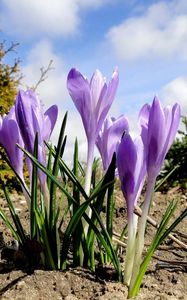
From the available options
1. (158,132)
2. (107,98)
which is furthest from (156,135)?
(107,98)

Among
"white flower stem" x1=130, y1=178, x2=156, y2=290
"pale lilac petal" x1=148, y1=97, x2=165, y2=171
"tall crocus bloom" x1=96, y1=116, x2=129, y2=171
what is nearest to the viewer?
"pale lilac petal" x1=148, y1=97, x2=165, y2=171

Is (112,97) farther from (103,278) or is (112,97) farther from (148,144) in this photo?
(103,278)

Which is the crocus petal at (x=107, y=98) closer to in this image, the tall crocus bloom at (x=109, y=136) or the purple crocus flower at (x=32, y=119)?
the tall crocus bloom at (x=109, y=136)

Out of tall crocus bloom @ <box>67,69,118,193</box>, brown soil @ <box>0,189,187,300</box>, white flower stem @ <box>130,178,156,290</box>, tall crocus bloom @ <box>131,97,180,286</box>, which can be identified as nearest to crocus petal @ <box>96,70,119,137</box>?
tall crocus bloom @ <box>67,69,118,193</box>

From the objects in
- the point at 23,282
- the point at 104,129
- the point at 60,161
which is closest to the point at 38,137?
the point at 60,161

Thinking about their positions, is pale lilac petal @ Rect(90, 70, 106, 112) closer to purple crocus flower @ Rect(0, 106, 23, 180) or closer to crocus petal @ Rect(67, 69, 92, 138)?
crocus petal @ Rect(67, 69, 92, 138)

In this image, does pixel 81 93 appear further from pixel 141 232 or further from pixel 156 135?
pixel 141 232

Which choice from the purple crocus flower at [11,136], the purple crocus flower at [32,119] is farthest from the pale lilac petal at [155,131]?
the purple crocus flower at [11,136]
